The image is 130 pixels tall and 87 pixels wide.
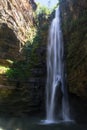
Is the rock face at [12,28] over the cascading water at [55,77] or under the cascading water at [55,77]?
over

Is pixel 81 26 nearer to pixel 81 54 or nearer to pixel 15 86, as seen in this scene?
pixel 81 54

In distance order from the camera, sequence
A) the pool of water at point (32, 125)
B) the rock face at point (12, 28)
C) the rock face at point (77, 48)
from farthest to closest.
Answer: the rock face at point (12, 28)
the rock face at point (77, 48)
the pool of water at point (32, 125)

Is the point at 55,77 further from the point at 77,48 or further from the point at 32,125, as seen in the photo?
the point at 32,125

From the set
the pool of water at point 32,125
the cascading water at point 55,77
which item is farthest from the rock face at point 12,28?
the pool of water at point 32,125

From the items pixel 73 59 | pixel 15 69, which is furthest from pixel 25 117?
pixel 73 59

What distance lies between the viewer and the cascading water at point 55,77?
17.3 m

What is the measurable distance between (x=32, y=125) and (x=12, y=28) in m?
8.19

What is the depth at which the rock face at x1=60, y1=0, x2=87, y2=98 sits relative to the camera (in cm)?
1591

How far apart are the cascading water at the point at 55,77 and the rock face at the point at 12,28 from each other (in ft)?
8.01

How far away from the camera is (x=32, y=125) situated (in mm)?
14453

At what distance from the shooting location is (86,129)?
13.7 metres

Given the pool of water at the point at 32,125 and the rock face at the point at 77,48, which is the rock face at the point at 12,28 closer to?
the rock face at the point at 77,48

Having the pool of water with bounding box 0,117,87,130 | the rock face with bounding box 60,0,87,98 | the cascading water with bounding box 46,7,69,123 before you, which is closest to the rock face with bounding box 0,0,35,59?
the cascading water with bounding box 46,7,69,123

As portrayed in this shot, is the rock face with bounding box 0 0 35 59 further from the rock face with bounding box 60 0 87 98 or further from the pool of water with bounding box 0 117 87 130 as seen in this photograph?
the pool of water with bounding box 0 117 87 130
